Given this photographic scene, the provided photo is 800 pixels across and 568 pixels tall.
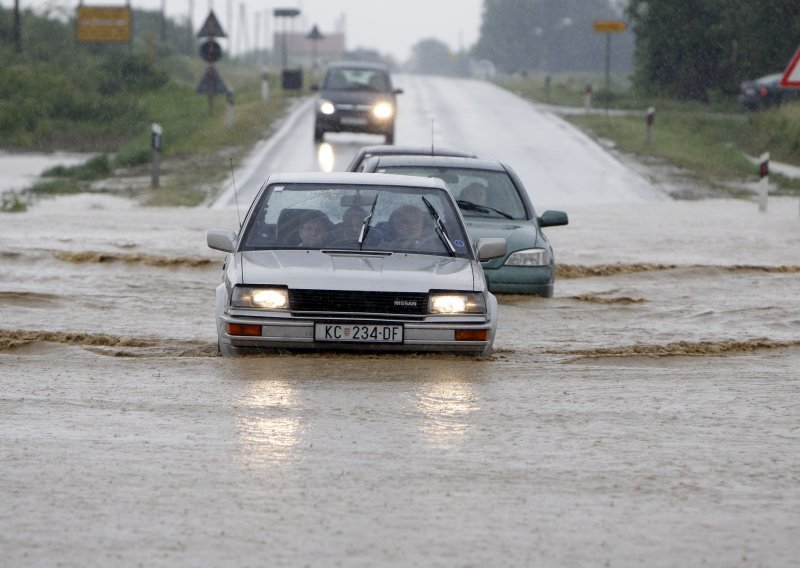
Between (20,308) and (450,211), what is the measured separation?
4.01 meters

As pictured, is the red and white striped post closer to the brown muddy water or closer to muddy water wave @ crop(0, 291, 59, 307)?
the brown muddy water

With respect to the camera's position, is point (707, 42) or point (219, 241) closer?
point (219, 241)

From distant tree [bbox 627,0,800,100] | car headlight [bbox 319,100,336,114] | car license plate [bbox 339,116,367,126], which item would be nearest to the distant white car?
car headlight [bbox 319,100,336,114]

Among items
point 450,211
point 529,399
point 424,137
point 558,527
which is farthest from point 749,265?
point 424,137

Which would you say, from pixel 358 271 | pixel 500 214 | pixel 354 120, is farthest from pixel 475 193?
pixel 354 120

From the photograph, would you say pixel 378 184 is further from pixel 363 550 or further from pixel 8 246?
pixel 8 246

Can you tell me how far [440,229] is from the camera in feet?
33.1

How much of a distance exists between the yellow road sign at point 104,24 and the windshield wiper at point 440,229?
51.3m

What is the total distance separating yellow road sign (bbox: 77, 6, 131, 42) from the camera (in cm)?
5981

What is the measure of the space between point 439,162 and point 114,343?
428 cm

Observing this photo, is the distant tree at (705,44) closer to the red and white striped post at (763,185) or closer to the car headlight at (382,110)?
the car headlight at (382,110)

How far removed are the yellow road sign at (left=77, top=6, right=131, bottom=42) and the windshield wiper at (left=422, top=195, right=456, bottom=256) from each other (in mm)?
51298

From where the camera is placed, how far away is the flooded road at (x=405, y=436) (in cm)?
558

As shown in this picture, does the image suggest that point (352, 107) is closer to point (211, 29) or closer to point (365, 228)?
point (211, 29)
